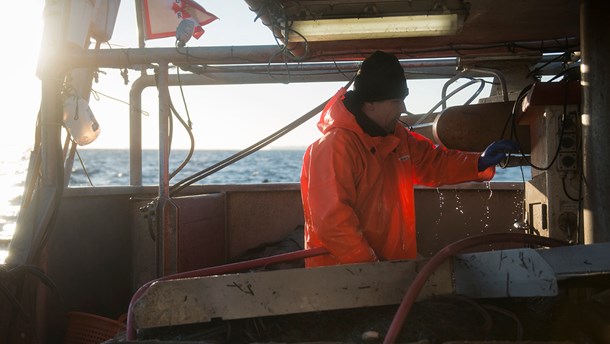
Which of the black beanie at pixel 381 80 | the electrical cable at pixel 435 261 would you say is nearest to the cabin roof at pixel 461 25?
the black beanie at pixel 381 80

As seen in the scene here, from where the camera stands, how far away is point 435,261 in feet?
6.93

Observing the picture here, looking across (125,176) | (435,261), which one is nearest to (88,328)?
(435,261)

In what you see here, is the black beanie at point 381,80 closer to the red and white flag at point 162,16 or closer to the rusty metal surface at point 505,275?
the rusty metal surface at point 505,275

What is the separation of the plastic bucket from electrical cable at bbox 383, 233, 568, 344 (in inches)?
109

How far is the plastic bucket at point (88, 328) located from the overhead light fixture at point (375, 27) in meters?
2.42

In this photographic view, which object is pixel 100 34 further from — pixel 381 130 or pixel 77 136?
pixel 381 130

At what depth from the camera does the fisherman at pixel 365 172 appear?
294 centimetres

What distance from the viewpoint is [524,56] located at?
178 inches

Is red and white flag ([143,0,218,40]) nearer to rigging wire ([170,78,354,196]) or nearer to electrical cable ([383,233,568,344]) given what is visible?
rigging wire ([170,78,354,196])

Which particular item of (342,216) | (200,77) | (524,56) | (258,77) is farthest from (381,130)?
(200,77)

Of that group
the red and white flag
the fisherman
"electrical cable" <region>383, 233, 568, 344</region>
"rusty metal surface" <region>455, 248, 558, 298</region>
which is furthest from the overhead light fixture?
the red and white flag

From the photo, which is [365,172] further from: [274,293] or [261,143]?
[261,143]

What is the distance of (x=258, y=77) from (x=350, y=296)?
3478 millimetres

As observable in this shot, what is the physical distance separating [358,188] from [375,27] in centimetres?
113
